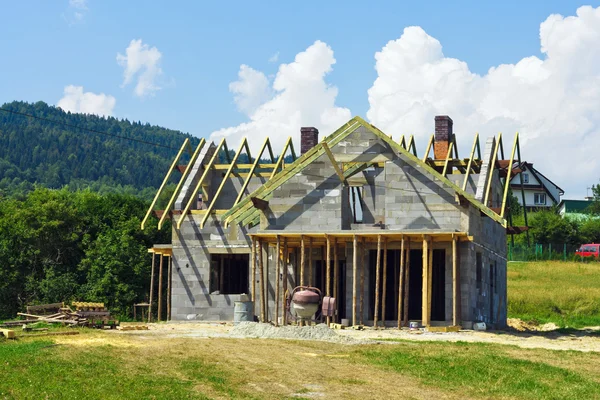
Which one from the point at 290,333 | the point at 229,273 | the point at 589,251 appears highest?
the point at 589,251

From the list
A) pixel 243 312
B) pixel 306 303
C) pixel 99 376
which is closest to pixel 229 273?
pixel 243 312

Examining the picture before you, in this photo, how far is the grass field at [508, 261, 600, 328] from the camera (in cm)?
4926

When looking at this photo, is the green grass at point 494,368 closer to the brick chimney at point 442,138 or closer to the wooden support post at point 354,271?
the wooden support post at point 354,271

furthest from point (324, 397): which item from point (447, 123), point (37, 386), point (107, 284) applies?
point (107, 284)

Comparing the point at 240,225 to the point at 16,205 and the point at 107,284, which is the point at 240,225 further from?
the point at 16,205

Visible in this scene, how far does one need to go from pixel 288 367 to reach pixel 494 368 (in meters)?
4.79

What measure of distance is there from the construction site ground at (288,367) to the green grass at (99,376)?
2cm

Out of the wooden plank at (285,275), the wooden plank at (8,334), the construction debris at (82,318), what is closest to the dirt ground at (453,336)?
the construction debris at (82,318)

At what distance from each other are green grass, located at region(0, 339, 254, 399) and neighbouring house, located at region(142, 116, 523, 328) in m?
13.7

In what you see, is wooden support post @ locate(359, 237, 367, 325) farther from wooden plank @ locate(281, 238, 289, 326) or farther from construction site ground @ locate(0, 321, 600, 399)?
construction site ground @ locate(0, 321, 600, 399)

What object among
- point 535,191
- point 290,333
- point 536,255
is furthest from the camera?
point 535,191

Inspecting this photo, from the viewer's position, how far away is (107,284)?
50688 mm

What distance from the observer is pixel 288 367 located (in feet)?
76.7

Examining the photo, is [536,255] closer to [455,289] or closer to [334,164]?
[455,289]
